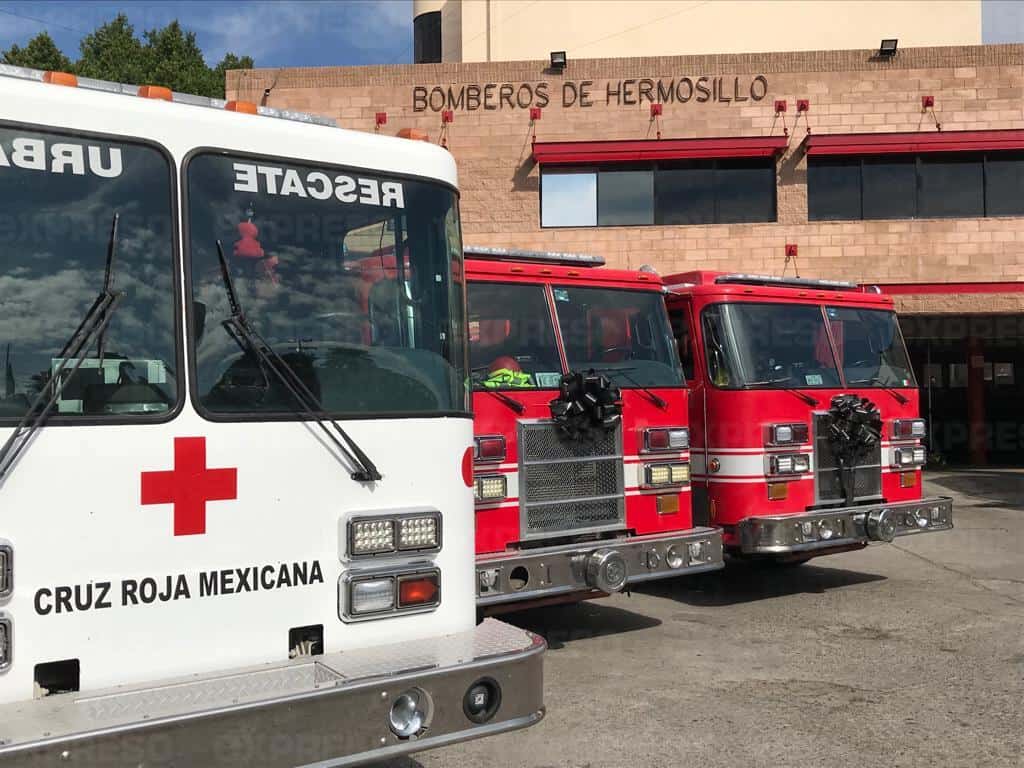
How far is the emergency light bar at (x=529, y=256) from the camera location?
24.2 ft

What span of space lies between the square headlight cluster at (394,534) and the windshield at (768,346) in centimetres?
526

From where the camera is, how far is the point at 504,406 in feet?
23.3

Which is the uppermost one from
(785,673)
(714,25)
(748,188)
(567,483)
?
(714,25)

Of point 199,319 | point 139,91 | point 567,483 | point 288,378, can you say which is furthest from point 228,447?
point 567,483

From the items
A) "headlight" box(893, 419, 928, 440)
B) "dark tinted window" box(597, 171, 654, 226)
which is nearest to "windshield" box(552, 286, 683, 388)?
"headlight" box(893, 419, 928, 440)

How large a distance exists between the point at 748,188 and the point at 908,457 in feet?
46.2

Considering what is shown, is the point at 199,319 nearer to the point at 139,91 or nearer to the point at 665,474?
the point at 139,91

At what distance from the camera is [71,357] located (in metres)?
3.34

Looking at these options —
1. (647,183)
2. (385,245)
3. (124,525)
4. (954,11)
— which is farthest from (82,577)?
(954,11)

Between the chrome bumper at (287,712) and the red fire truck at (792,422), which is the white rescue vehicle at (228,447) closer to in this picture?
the chrome bumper at (287,712)

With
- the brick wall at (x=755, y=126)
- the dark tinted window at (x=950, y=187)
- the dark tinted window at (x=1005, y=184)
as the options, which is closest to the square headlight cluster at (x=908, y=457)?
the brick wall at (x=755, y=126)

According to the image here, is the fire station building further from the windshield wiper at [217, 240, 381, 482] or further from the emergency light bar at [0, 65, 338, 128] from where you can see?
the windshield wiper at [217, 240, 381, 482]

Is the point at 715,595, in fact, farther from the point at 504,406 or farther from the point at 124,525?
the point at 124,525

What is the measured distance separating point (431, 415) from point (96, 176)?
145 centimetres
